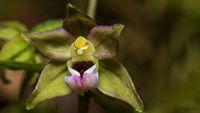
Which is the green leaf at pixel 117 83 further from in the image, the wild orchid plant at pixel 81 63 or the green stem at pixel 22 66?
the green stem at pixel 22 66


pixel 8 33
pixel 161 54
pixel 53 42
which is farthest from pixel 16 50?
pixel 161 54

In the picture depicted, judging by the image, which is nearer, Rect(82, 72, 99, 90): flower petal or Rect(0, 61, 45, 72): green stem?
Rect(82, 72, 99, 90): flower petal

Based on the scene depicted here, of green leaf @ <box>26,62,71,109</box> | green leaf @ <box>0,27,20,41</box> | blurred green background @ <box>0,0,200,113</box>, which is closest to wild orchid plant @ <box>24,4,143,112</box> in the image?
green leaf @ <box>26,62,71,109</box>

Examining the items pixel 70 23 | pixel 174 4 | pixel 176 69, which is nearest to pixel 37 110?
pixel 176 69

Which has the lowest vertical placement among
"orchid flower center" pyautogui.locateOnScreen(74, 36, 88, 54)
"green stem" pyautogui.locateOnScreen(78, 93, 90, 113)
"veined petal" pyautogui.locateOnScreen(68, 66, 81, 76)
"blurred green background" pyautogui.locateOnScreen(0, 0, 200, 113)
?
"blurred green background" pyautogui.locateOnScreen(0, 0, 200, 113)

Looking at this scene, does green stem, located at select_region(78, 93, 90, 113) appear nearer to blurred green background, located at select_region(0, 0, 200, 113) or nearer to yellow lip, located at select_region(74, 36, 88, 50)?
yellow lip, located at select_region(74, 36, 88, 50)

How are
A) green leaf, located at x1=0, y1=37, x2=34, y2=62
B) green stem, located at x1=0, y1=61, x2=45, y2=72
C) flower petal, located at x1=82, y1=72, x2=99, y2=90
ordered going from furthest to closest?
1. green leaf, located at x1=0, y1=37, x2=34, y2=62
2. green stem, located at x1=0, y1=61, x2=45, y2=72
3. flower petal, located at x1=82, y1=72, x2=99, y2=90
